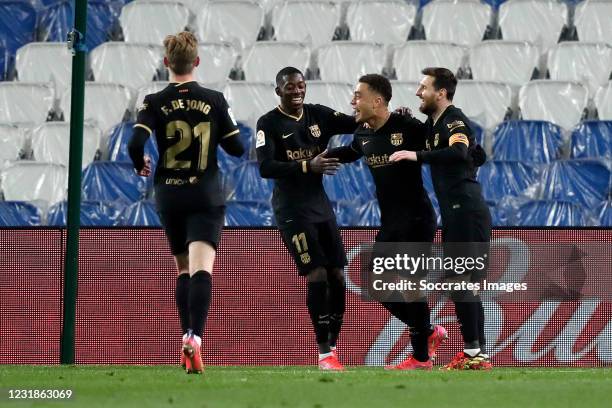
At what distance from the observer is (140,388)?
570cm

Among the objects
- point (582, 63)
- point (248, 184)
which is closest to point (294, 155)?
point (248, 184)

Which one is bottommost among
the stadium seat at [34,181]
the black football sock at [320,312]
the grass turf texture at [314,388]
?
the grass turf texture at [314,388]

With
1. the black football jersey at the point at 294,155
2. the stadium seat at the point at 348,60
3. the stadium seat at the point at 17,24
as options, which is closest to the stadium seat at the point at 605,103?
the stadium seat at the point at 348,60

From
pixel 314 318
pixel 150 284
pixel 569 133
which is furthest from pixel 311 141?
pixel 569 133

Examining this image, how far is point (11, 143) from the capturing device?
476 inches

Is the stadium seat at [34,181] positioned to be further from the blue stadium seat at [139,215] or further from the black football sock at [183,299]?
the black football sock at [183,299]

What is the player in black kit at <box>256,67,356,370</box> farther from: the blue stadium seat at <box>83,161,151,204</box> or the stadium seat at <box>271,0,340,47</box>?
the stadium seat at <box>271,0,340,47</box>

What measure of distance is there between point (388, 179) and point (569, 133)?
4.68 meters

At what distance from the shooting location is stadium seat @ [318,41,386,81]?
1262cm

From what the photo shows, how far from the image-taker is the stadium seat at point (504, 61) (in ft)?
41.6

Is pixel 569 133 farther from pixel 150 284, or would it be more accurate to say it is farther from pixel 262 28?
pixel 150 284

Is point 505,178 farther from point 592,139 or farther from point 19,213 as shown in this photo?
point 19,213

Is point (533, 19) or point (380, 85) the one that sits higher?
point (533, 19)

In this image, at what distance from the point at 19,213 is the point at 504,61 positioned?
17.2ft
